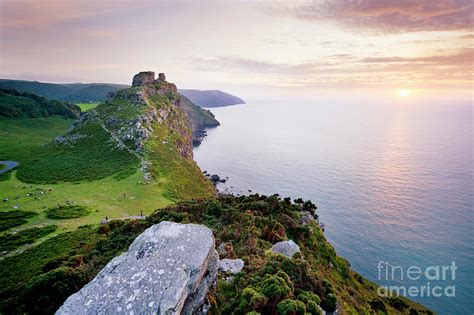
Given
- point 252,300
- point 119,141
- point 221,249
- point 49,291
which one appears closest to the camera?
point 252,300

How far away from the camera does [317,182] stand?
367 feet

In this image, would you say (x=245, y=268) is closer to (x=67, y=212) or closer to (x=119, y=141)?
(x=67, y=212)

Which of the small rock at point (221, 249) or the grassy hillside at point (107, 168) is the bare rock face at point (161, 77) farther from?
the small rock at point (221, 249)

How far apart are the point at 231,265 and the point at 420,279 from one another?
57.2 metres

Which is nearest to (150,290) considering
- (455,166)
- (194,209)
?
(194,209)

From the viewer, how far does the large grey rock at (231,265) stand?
22133 millimetres

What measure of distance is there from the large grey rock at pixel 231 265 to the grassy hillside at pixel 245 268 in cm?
65

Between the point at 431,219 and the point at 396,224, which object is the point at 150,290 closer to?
the point at 396,224

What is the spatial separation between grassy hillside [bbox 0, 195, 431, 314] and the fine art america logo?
7.19 metres

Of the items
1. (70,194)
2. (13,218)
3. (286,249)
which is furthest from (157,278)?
(70,194)

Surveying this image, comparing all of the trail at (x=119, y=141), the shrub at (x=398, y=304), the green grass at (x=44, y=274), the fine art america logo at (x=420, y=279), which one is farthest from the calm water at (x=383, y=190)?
the green grass at (x=44, y=274)

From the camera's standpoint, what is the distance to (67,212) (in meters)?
52.0

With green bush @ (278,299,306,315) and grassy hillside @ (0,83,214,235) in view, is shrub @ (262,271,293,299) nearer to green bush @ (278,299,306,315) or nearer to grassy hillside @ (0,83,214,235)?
green bush @ (278,299,306,315)

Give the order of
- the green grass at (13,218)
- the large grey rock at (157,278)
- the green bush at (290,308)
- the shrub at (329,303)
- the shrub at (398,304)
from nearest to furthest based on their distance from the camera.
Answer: the large grey rock at (157,278)
the green bush at (290,308)
the shrub at (329,303)
the shrub at (398,304)
the green grass at (13,218)
